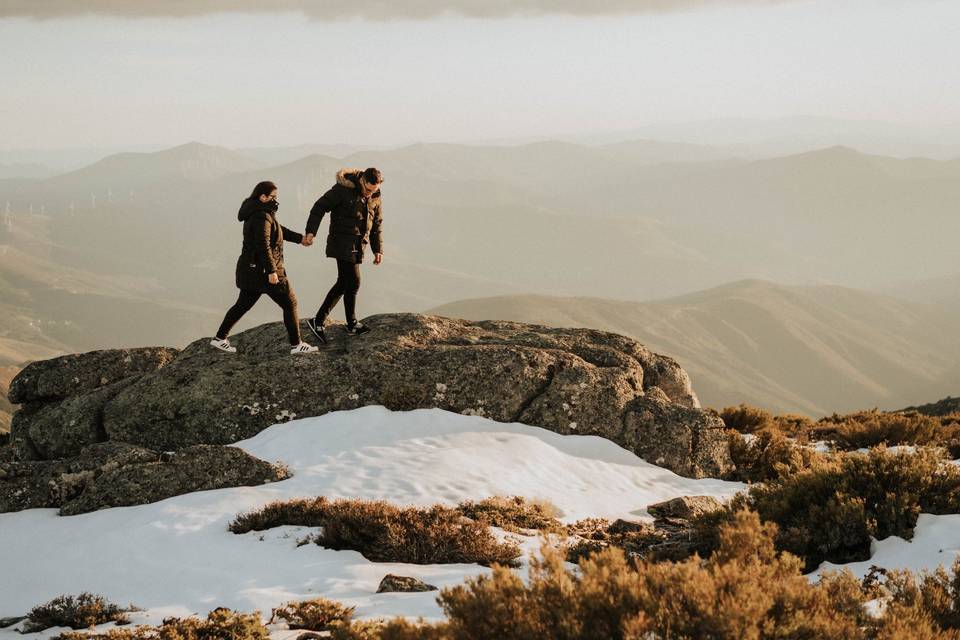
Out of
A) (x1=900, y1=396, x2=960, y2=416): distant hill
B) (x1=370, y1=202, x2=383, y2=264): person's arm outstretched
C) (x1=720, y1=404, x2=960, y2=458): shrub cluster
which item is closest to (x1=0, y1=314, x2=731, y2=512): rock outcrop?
(x1=370, y1=202, x2=383, y2=264): person's arm outstretched

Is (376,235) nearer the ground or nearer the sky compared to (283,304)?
nearer the sky

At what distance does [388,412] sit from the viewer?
1176 centimetres

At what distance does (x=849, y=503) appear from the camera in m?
6.61

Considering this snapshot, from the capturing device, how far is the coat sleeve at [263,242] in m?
11.7

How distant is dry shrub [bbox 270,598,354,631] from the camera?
5332 millimetres

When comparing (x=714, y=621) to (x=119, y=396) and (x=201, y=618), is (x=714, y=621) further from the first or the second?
(x=119, y=396)

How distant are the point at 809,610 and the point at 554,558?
4.40 feet

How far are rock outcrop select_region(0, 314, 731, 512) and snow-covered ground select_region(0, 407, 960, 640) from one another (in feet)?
1.30

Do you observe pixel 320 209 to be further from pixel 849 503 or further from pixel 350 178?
pixel 849 503

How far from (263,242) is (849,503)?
892 cm

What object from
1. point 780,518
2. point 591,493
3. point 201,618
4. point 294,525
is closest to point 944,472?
point 780,518

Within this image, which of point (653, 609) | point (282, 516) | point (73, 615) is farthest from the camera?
point (282, 516)

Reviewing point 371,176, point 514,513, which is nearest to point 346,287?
point 371,176

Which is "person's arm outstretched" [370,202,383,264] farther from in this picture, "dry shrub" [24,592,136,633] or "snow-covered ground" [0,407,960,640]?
"dry shrub" [24,592,136,633]
